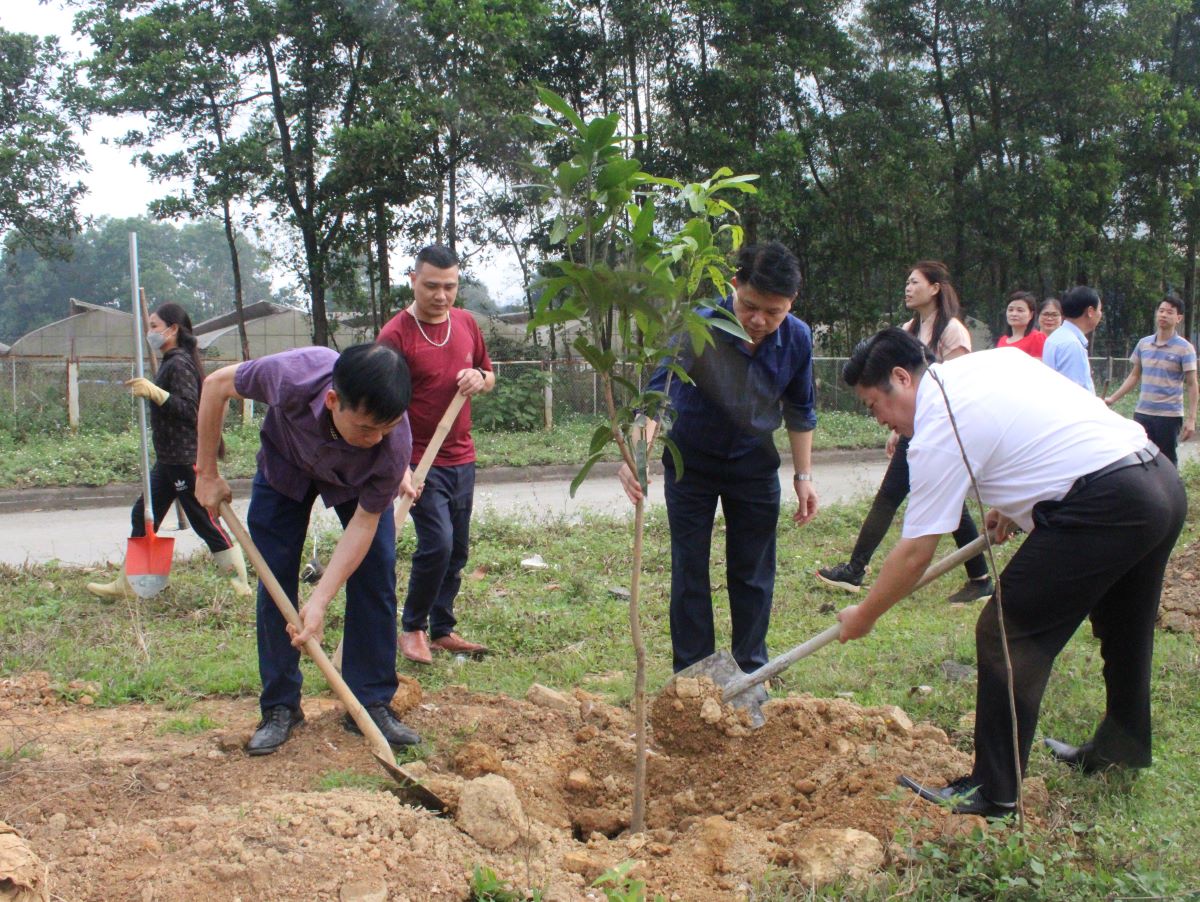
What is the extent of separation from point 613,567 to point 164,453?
275 centimetres

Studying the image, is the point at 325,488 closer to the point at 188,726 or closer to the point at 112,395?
the point at 188,726

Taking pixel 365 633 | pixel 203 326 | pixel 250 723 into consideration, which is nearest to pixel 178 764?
pixel 250 723

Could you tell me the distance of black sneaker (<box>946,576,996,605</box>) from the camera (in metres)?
5.54

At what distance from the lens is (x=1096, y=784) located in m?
3.13

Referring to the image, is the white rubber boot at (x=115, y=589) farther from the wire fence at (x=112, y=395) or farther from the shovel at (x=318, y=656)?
the wire fence at (x=112, y=395)

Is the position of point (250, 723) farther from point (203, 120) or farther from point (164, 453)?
point (203, 120)

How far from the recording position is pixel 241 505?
10328 millimetres

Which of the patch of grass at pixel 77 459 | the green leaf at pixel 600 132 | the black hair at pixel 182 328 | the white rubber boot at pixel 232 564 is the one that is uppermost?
the green leaf at pixel 600 132

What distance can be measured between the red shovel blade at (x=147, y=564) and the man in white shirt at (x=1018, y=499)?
396 centimetres

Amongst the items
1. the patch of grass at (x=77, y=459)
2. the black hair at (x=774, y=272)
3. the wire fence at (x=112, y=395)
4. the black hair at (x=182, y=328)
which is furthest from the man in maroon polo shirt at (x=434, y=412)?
the wire fence at (x=112, y=395)

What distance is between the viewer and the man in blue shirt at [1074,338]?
618 cm

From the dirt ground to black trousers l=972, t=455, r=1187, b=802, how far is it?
0.93 ft

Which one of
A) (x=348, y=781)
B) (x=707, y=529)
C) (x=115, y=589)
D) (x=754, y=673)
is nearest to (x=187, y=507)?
(x=115, y=589)

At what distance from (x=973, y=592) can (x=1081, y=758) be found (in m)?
2.36
